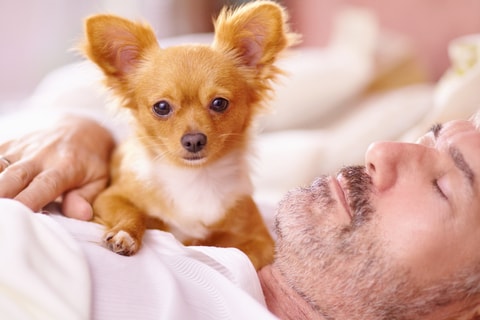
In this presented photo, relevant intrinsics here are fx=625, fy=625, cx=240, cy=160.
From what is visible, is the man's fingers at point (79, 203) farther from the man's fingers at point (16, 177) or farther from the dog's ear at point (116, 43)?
the dog's ear at point (116, 43)

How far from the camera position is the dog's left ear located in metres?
1.52

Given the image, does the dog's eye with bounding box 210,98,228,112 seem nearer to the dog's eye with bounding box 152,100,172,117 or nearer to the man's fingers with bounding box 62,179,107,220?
the dog's eye with bounding box 152,100,172,117

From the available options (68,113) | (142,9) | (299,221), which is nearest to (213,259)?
(299,221)

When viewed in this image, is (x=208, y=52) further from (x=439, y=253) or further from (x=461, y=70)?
(x=461, y=70)

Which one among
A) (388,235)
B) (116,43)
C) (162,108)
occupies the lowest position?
(388,235)

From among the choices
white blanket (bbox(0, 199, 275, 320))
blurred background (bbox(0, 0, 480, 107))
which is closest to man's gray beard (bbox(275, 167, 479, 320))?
white blanket (bbox(0, 199, 275, 320))

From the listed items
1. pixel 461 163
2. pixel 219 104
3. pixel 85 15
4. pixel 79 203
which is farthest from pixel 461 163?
pixel 85 15

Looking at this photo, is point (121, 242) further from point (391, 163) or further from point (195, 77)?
point (391, 163)

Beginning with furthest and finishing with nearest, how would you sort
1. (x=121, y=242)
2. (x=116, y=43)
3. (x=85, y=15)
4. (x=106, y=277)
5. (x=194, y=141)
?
1. (x=85, y=15)
2. (x=116, y=43)
3. (x=194, y=141)
4. (x=121, y=242)
5. (x=106, y=277)

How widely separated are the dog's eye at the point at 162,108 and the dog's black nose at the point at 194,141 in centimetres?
8

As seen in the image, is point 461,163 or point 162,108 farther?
point 162,108

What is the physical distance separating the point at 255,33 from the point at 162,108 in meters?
0.31

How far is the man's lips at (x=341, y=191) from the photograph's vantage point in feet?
4.10

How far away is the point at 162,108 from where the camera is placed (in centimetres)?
145
